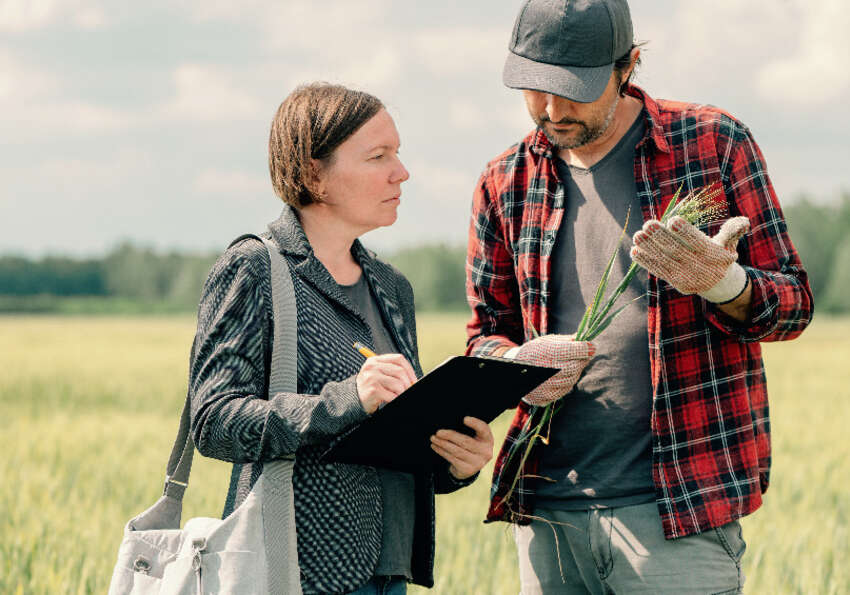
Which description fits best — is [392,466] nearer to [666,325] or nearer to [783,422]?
[666,325]

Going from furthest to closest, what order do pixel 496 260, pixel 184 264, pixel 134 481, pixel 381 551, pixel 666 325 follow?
pixel 184 264 < pixel 134 481 < pixel 496 260 < pixel 666 325 < pixel 381 551

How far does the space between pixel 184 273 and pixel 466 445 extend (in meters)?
82.6

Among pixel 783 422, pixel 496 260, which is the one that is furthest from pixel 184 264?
pixel 496 260

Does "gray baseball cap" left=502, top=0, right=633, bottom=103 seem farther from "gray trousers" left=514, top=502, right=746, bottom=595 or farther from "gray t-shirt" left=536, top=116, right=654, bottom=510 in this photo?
"gray trousers" left=514, top=502, right=746, bottom=595

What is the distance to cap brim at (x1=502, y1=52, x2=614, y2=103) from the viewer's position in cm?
238

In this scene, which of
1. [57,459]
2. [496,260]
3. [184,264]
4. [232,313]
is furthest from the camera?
[184,264]

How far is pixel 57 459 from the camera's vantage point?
323 inches

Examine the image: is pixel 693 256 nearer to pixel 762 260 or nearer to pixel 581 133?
pixel 762 260

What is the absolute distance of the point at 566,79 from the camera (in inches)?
94.0

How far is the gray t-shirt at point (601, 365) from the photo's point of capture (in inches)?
96.2

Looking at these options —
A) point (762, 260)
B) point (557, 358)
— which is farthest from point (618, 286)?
point (762, 260)

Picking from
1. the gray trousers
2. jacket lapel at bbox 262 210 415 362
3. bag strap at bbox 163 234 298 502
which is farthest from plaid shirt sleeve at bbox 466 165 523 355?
bag strap at bbox 163 234 298 502

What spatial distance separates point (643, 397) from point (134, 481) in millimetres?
5579

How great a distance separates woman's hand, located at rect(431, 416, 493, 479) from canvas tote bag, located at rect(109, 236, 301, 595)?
36 cm
